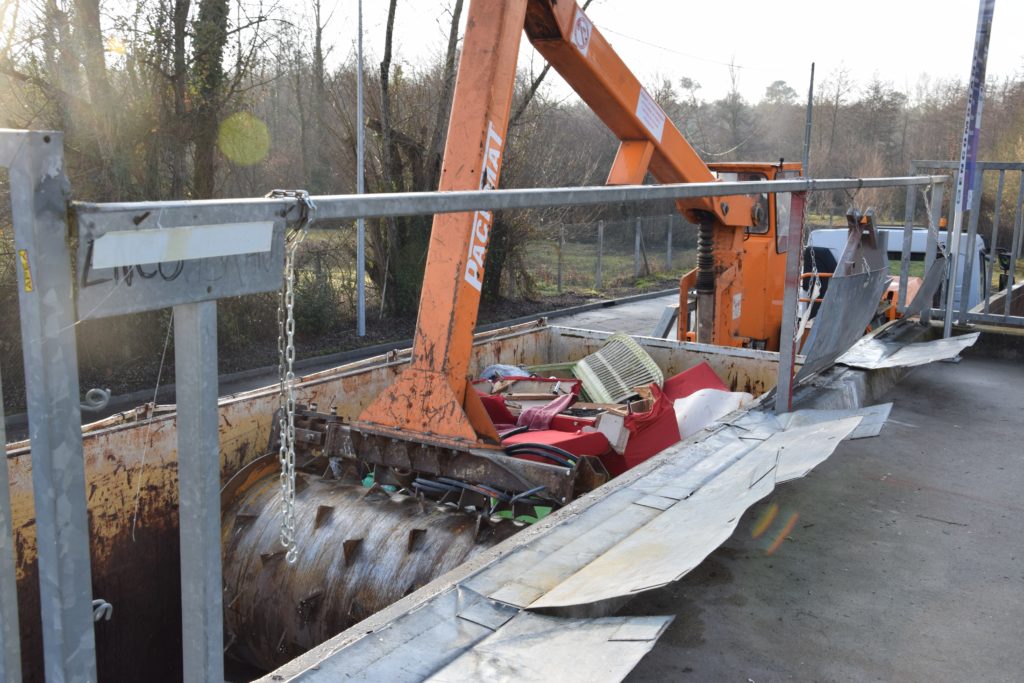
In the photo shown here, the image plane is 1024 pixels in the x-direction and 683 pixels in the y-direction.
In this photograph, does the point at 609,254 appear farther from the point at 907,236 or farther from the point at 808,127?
the point at 907,236

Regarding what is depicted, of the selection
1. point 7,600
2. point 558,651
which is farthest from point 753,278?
point 7,600

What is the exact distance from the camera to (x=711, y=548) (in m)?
2.59

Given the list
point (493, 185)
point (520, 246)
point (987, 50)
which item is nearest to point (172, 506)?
point (493, 185)

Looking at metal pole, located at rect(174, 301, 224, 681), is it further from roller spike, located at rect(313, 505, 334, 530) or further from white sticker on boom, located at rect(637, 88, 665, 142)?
white sticker on boom, located at rect(637, 88, 665, 142)

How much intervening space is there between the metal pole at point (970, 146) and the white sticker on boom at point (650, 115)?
9.18ft

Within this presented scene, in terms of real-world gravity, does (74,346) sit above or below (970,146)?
below

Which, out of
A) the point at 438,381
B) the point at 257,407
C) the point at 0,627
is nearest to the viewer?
the point at 0,627

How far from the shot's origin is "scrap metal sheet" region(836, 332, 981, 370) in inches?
230

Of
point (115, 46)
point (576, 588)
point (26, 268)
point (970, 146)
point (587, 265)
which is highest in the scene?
point (115, 46)

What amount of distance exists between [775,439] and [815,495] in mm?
316

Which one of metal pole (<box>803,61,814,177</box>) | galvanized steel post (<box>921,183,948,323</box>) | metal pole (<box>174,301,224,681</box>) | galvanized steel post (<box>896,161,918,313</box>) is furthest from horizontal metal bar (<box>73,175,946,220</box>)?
metal pole (<box>803,61,814,177</box>)

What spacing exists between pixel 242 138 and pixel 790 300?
10717mm

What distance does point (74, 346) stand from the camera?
133cm

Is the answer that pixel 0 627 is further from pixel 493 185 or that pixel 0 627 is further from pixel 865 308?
pixel 865 308
